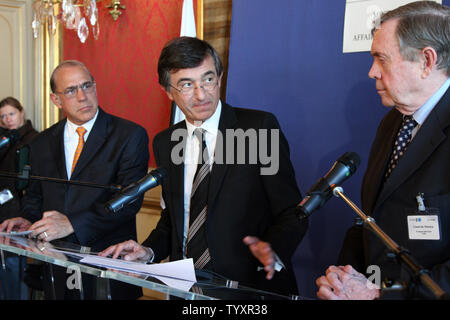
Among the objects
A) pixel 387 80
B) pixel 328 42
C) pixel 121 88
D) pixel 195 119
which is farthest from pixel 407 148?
pixel 121 88

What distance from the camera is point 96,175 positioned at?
278 cm

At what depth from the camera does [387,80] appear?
5.86 ft

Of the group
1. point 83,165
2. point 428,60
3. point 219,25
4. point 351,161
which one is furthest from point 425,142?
point 219,25

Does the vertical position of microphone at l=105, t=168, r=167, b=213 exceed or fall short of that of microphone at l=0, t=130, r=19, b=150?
it falls short

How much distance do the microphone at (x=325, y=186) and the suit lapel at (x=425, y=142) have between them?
515mm

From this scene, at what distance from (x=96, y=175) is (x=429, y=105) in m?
1.79

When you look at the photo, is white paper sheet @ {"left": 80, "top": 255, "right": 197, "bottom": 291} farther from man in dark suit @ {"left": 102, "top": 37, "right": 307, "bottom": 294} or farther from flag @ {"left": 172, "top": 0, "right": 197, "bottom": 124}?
flag @ {"left": 172, "top": 0, "right": 197, "bottom": 124}

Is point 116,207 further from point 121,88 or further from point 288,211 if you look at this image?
point 121,88

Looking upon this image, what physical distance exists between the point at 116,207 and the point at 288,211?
80 cm

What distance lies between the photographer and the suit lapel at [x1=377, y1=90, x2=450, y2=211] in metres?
1.70

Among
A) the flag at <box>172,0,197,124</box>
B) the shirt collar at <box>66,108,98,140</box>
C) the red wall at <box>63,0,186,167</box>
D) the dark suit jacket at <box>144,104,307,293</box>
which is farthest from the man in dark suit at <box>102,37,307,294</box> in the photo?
the red wall at <box>63,0,186,167</box>

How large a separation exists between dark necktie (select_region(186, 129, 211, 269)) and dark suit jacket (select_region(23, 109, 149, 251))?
477 millimetres

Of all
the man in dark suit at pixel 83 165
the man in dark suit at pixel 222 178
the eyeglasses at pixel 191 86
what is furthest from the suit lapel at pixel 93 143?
the eyeglasses at pixel 191 86

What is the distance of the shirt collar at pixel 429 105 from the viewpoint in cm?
175
